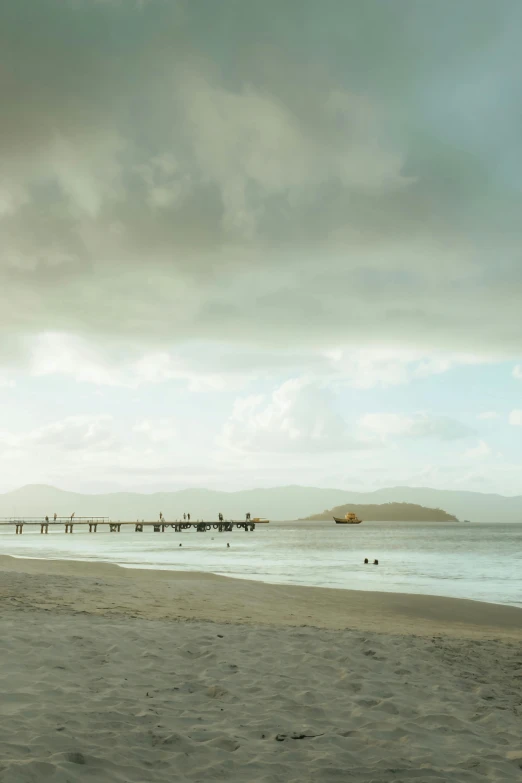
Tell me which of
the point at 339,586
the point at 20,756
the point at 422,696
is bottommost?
the point at 339,586

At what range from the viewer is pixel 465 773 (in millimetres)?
5359

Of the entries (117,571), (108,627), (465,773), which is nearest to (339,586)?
(117,571)

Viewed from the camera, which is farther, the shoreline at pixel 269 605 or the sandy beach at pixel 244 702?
the shoreline at pixel 269 605

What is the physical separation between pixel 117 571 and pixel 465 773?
24179mm

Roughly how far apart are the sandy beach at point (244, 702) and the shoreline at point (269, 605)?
150 cm

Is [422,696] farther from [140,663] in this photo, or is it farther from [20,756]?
[20,756]

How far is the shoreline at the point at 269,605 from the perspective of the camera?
1355 cm

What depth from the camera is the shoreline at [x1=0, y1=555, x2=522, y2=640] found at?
13555mm

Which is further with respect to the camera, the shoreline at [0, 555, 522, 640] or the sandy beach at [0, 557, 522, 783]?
the shoreline at [0, 555, 522, 640]

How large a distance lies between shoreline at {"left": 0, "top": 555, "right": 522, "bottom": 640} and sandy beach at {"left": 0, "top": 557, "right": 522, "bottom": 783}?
150cm

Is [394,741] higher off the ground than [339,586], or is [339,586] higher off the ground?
[394,741]

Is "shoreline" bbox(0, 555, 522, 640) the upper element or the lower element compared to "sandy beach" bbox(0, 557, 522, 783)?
lower

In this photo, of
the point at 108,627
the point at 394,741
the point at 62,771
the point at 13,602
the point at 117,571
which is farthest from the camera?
the point at 117,571

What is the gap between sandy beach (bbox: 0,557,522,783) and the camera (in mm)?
5164
